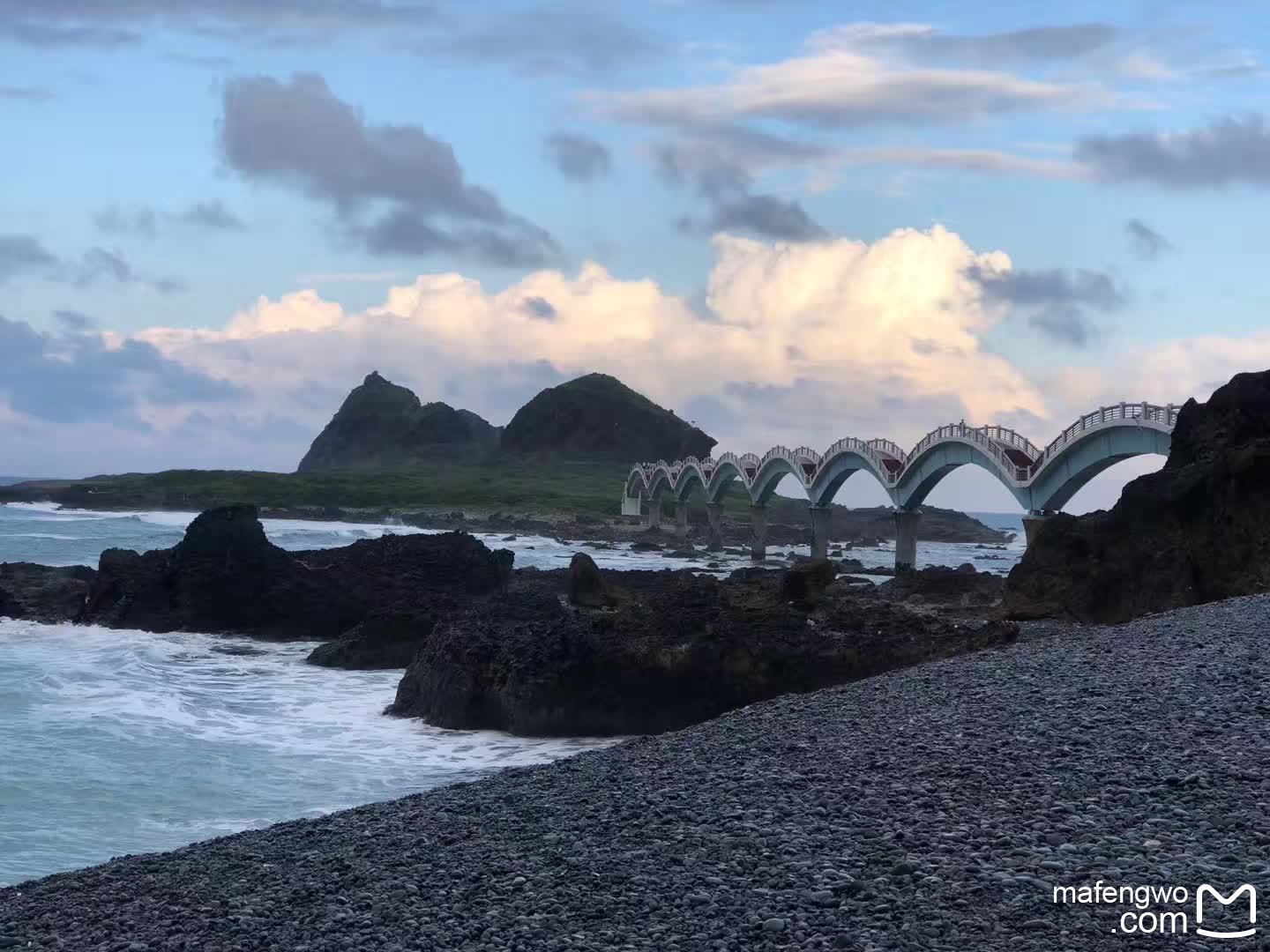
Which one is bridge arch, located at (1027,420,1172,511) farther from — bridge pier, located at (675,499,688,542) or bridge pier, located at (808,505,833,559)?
bridge pier, located at (675,499,688,542)

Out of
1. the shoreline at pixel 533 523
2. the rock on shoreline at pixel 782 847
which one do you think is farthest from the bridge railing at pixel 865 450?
the rock on shoreline at pixel 782 847

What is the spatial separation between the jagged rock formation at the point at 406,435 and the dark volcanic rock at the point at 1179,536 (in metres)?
163

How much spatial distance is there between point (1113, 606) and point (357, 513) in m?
92.7

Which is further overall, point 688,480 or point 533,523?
point 688,480

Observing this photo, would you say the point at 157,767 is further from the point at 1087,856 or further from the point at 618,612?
the point at 1087,856

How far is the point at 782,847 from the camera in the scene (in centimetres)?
832

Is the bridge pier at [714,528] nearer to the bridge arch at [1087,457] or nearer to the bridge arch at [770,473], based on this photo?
the bridge arch at [770,473]

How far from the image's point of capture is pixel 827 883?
24.8ft

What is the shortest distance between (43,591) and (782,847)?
30.4 metres

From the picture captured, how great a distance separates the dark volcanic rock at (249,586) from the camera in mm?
30406

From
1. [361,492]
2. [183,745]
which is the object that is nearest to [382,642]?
[183,745]

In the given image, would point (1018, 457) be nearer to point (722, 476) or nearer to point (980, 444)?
point (980, 444)

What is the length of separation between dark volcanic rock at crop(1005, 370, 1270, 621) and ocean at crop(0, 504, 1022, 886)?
30.8ft

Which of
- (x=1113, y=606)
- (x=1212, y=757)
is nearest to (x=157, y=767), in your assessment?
(x=1212, y=757)
